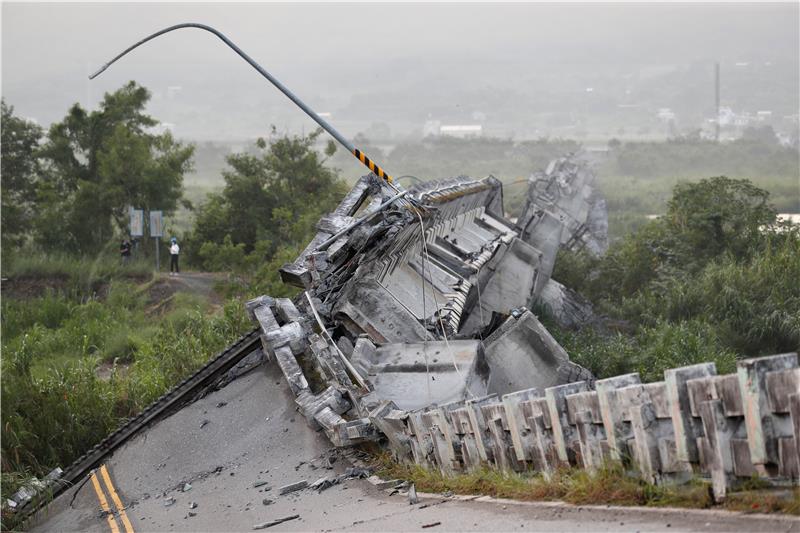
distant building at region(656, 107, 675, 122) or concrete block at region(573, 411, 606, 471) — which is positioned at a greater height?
distant building at region(656, 107, 675, 122)

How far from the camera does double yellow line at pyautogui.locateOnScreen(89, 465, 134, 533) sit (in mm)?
11500

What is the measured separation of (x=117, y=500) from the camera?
12555 millimetres

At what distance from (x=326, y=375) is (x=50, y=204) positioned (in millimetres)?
23797

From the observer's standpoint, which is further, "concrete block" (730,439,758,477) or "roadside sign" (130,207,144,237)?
"roadside sign" (130,207,144,237)

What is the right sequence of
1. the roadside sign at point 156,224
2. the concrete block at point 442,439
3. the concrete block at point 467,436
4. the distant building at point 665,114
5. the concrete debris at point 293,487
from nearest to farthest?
the concrete block at point 467,436 → the concrete block at point 442,439 → the concrete debris at point 293,487 → the roadside sign at point 156,224 → the distant building at point 665,114

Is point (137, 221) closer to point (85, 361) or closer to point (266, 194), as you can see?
point (266, 194)

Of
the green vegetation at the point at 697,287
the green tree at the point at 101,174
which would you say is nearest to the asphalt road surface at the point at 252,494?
the green vegetation at the point at 697,287

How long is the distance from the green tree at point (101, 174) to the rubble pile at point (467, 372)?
13666mm

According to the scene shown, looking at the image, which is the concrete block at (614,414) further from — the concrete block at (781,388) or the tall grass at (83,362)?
the tall grass at (83,362)

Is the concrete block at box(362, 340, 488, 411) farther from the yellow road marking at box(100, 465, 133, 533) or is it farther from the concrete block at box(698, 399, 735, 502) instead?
the concrete block at box(698, 399, 735, 502)

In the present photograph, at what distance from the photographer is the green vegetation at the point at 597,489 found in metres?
6.27

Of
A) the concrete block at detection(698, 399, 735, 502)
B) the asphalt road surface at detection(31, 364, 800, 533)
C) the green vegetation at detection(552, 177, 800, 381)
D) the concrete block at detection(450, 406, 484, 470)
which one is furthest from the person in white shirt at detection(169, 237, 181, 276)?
the concrete block at detection(698, 399, 735, 502)

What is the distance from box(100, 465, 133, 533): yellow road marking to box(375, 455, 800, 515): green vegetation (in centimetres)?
351

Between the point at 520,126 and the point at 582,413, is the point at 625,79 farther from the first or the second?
the point at 582,413
